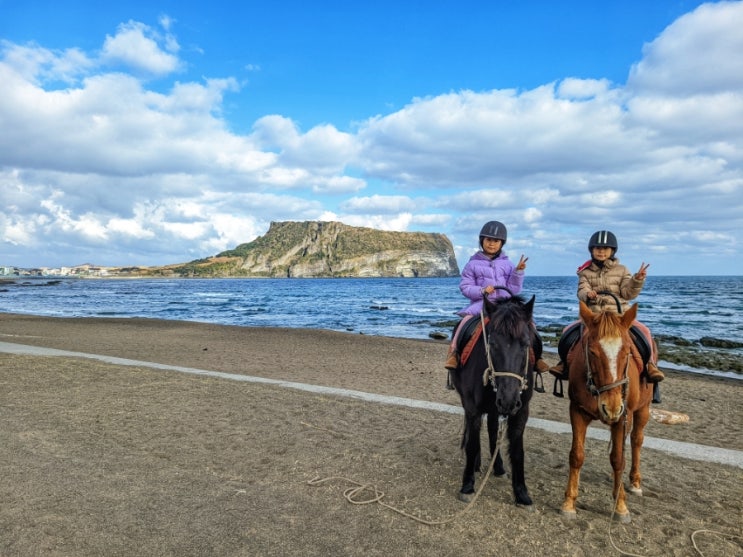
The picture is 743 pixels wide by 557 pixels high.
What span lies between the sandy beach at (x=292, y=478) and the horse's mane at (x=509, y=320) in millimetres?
1875

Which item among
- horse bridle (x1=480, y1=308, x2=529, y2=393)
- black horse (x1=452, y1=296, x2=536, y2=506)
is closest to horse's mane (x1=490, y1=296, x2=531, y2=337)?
black horse (x1=452, y1=296, x2=536, y2=506)

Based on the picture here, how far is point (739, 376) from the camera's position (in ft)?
52.5

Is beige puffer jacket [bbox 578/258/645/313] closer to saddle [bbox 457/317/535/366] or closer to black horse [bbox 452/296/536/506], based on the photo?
black horse [bbox 452/296/536/506]

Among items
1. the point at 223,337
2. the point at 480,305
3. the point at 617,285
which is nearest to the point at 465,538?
the point at 480,305

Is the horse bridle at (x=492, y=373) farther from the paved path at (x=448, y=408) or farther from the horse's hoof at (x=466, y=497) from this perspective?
the paved path at (x=448, y=408)

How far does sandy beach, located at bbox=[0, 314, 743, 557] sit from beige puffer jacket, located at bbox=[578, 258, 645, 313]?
82.9 inches

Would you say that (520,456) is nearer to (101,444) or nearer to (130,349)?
(101,444)

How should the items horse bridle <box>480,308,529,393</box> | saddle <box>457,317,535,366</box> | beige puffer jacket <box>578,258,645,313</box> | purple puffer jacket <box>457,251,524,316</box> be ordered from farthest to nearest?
1. purple puffer jacket <box>457,251,524,316</box>
2. beige puffer jacket <box>578,258,645,313</box>
3. saddle <box>457,317,535,366</box>
4. horse bridle <box>480,308,529,393</box>

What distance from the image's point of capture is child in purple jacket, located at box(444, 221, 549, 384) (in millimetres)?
5477

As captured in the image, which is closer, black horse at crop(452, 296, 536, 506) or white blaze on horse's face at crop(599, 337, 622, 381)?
white blaze on horse's face at crop(599, 337, 622, 381)

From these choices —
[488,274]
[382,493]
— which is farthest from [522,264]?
[382,493]

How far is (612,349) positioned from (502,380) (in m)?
0.96

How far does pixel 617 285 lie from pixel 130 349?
17.2 m

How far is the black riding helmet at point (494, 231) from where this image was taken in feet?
18.4
